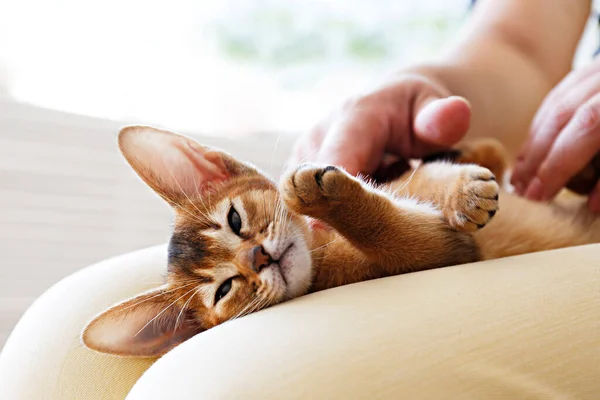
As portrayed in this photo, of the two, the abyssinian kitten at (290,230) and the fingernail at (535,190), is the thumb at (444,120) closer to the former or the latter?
the abyssinian kitten at (290,230)

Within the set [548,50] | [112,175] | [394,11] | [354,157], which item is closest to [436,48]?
[394,11]

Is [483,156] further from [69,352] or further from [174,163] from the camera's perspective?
[69,352]

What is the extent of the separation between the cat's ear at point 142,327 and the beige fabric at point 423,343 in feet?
0.98

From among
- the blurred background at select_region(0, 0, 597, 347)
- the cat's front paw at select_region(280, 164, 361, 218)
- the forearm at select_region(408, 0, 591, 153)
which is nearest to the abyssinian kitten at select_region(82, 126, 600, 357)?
the cat's front paw at select_region(280, 164, 361, 218)

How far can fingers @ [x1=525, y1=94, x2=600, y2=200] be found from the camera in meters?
1.11

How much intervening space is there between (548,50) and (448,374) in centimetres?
151

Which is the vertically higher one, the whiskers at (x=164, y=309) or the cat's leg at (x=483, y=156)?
the whiskers at (x=164, y=309)

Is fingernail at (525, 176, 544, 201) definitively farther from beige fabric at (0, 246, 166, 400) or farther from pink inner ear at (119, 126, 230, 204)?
beige fabric at (0, 246, 166, 400)

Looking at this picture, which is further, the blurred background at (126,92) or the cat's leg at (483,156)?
the blurred background at (126,92)

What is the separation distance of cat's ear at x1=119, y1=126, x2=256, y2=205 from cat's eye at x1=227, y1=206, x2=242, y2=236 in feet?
0.41

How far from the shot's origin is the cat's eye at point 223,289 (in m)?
0.97

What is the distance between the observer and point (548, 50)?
173 cm

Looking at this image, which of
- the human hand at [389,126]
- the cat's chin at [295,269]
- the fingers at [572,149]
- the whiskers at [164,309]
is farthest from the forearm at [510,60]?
the whiskers at [164,309]

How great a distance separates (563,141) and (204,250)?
2.46ft
